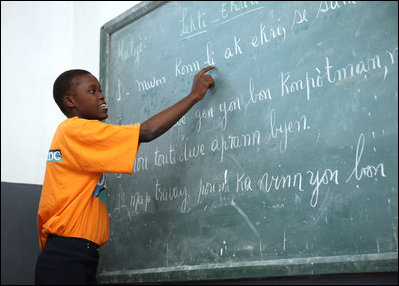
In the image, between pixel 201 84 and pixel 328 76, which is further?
pixel 201 84

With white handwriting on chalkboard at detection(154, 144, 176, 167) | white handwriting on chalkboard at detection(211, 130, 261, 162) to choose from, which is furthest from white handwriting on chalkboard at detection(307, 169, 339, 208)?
white handwriting on chalkboard at detection(154, 144, 176, 167)

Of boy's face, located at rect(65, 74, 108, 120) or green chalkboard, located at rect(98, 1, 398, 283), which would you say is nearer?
green chalkboard, located at rect(98, 1, 398, 283)

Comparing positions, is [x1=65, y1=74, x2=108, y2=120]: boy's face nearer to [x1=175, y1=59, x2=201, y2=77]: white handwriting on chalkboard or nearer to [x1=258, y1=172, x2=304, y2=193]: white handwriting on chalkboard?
[x1=175, y1=59, x2=201, y2=77]: white handwriting on chalkboard

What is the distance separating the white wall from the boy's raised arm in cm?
83

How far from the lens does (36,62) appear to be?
2705mm

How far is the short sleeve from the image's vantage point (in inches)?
63.2

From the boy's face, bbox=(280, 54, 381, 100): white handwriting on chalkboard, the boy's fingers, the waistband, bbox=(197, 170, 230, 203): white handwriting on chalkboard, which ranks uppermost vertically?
the boy's fingers

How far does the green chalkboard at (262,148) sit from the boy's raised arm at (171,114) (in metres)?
0.06

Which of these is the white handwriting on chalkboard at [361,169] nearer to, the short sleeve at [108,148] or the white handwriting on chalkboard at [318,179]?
the white handwriting on chalkboard at [318,179]

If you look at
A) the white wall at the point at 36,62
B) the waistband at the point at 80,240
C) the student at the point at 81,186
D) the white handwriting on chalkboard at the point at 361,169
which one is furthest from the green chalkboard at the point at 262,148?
the white wall at the point at 36,62

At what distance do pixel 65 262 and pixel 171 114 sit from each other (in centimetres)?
58

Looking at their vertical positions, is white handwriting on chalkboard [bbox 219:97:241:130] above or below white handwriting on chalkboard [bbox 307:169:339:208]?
above

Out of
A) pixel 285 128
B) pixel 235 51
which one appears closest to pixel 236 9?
pixel 235 51

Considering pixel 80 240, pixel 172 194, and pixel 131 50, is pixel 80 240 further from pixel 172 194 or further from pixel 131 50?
pixel 131 50
